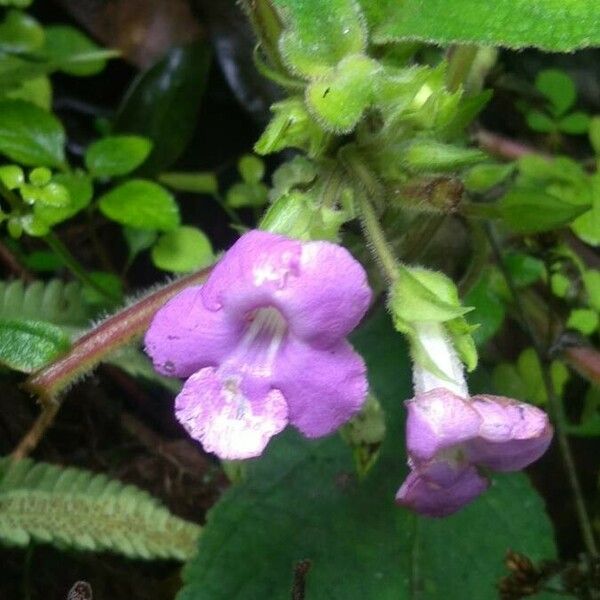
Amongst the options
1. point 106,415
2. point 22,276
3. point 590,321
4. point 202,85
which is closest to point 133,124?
point 202,85

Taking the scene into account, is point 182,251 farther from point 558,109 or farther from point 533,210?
point 558,109

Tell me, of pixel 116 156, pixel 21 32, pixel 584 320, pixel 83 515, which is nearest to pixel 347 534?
pixel 83 515

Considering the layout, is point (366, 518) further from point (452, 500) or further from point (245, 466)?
point (452, 500)

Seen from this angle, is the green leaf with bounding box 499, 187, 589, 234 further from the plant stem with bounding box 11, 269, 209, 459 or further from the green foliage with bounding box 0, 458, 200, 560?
the green foliage with bounding box 0, 458, 200, 560

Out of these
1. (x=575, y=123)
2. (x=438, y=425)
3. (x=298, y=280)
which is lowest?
(x=575, y=123)

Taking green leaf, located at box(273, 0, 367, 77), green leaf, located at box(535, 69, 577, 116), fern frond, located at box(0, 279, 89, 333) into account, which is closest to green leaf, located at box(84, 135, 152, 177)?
fern frond, located at box(0, 279, 89, 333)

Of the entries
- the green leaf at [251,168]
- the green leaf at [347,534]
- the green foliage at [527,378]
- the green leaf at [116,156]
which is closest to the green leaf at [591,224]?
the green foliage at [527,378]
